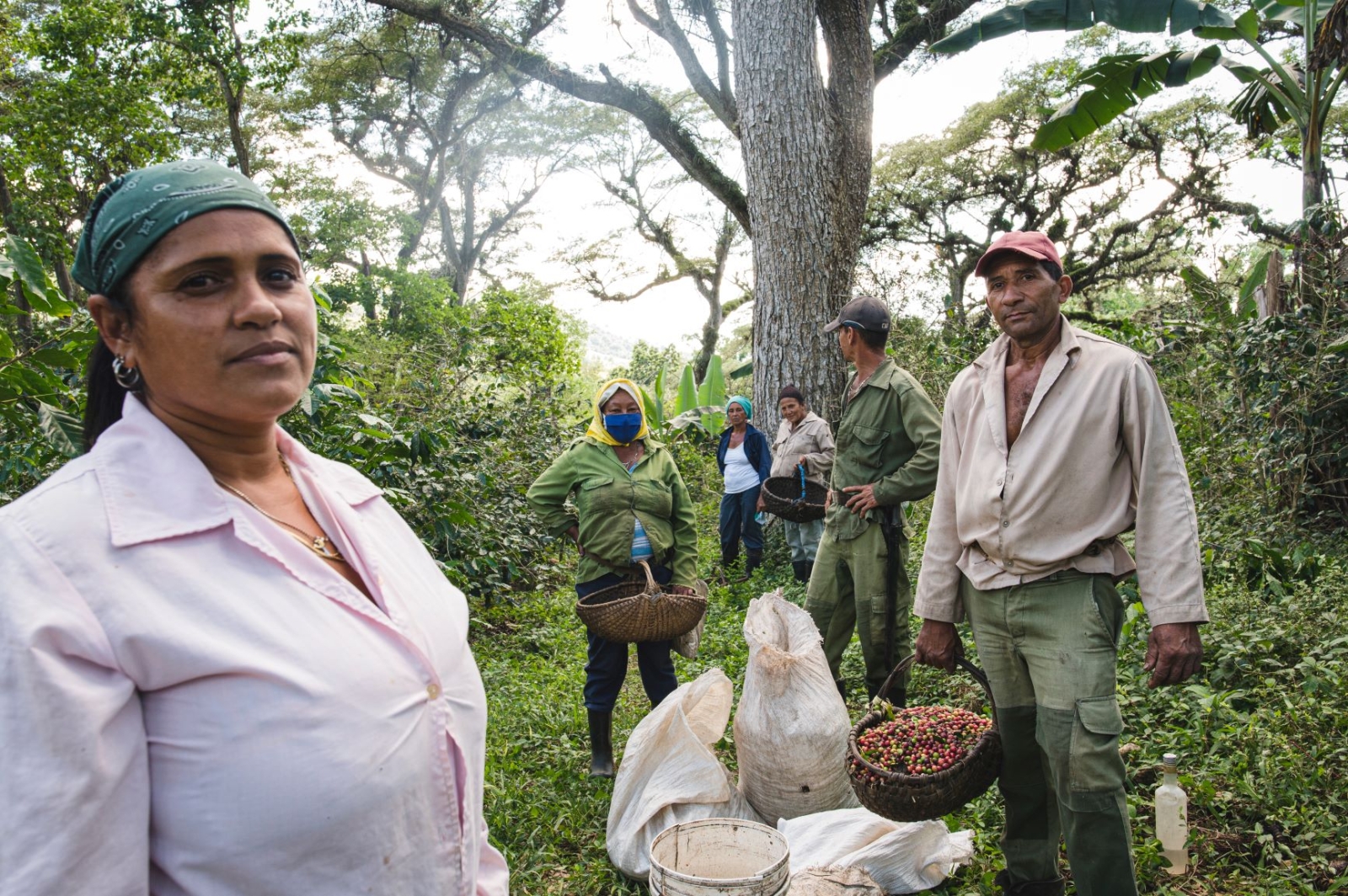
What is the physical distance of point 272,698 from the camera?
1078 mm

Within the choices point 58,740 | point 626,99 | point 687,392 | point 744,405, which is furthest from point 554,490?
point 687,392

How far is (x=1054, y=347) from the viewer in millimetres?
2947

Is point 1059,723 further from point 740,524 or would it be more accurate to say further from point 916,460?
point 740,524

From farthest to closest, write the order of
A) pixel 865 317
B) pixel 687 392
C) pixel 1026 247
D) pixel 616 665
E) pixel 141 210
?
pixel 687 392, pixel 865 317, pixel 616 665, pixel 1026 247, pixel 141 210

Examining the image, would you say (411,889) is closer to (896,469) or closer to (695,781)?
(695,781)

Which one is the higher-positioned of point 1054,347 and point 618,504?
point 1054,347

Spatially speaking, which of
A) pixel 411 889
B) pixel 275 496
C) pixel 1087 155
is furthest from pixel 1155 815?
pixel 1087 155

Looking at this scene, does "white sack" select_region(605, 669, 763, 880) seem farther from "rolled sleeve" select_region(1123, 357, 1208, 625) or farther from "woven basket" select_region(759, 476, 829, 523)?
"woven basket" select_region(759, 476, 829, 523)

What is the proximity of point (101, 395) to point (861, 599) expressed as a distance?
3740 mm

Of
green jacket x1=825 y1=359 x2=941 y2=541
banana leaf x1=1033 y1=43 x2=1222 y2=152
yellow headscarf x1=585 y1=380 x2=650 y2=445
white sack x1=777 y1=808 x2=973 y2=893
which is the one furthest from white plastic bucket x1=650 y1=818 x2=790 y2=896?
banana leaf x1=1033 y1=43 x2=1222 y2=152

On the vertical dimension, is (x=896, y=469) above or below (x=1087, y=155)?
below

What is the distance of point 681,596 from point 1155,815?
203cm

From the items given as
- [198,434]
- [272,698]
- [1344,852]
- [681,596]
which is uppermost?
[198,434]

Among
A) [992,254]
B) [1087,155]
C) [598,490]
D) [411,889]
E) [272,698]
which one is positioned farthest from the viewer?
[1087,155]
